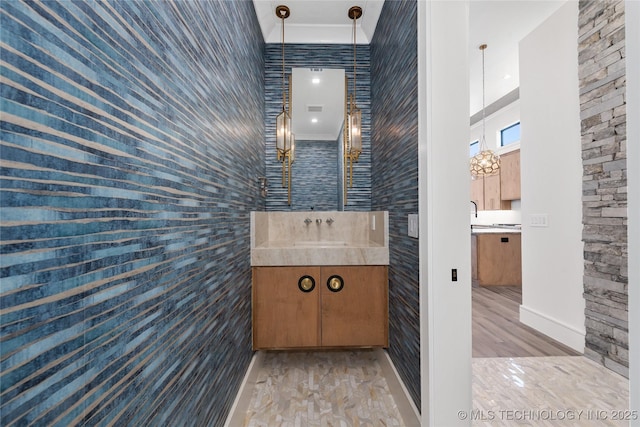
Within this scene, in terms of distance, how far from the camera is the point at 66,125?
17.9 inches

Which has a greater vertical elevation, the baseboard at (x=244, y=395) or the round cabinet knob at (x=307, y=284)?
the round cabinet knob at (x=307, y=284)

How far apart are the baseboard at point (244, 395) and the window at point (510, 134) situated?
5.66 metres

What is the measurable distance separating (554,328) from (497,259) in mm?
1922

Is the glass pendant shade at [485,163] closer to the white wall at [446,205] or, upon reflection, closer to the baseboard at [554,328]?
the baseboard at [554,328]

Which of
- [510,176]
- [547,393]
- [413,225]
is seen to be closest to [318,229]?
[413,225]

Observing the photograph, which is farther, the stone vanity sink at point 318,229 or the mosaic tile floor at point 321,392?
the stone vanity sink at point 318,229

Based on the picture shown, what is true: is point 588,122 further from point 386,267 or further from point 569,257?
point 386,267

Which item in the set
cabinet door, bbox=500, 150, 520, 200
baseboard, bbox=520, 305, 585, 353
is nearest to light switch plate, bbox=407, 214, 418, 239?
baseboard, bbox=520, 305, 585, 353

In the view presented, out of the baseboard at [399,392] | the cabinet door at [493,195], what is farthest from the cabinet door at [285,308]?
the cabinet door at [493,195]

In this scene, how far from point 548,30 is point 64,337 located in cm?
389

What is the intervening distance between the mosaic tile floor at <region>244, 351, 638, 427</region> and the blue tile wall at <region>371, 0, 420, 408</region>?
0.95ft

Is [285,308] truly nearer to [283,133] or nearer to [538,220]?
[283,133]

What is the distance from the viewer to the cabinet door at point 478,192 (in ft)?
20.4

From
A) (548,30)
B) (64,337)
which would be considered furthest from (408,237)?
(548,30)
